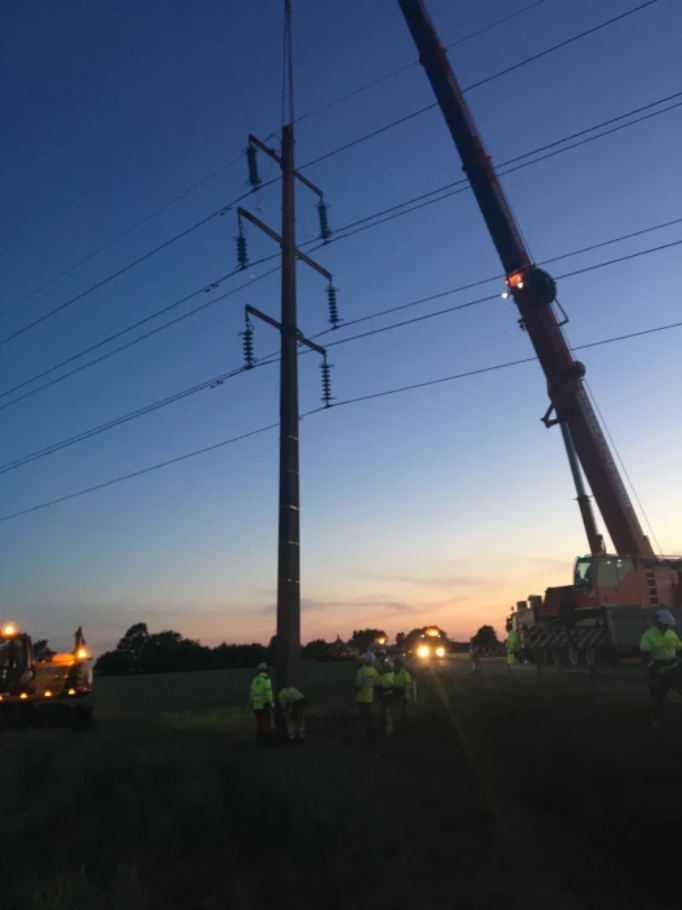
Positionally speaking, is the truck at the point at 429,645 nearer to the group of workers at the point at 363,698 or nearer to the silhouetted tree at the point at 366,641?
the silhouetted tree at the point at 366,641

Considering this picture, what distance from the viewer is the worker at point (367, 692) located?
16516 millimetres

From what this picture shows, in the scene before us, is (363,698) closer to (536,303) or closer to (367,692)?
(367,692)

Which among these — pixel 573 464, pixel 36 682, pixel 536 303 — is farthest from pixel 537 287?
pixel 36 682

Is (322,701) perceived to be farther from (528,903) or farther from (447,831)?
(528,903)

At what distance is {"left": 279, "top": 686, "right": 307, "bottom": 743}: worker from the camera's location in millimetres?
16938

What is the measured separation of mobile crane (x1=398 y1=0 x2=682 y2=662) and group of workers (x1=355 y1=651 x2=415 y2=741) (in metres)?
9.54

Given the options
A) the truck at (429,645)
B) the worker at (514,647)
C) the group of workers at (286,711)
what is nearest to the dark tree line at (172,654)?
the truck at (429,645)

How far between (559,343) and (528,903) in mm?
22242

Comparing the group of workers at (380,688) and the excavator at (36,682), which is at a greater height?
the excavator at (36,682)

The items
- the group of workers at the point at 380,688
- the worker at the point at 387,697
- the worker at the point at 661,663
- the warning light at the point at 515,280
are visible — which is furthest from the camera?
the warning light at the point at 515,280

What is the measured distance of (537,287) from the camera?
87.8ft

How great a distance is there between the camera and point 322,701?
90.5 feet

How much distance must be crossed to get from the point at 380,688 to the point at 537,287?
50.4ft

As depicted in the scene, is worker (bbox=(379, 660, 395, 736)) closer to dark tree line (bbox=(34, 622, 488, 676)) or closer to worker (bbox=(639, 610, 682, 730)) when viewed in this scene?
worker (bbox=(639, 610, 682, 730))
